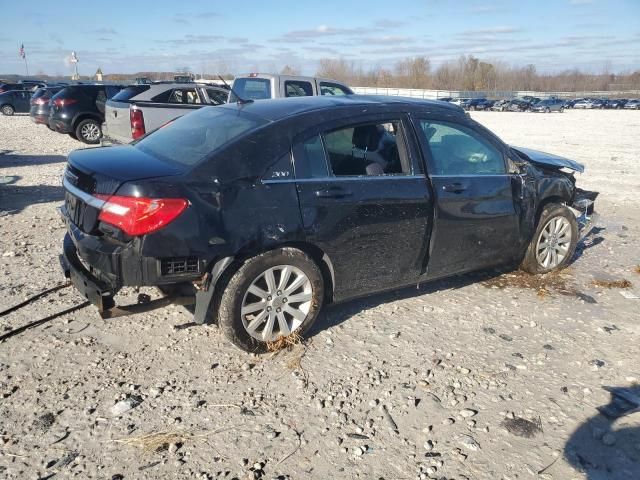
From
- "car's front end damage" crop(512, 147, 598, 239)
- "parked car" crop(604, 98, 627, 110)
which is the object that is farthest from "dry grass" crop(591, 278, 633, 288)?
"parked car" crop(604, 98, 627, 110)

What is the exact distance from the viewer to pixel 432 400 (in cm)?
330

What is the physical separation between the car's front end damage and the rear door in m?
1.71

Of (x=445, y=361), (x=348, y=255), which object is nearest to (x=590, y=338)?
(x=445, y=361)

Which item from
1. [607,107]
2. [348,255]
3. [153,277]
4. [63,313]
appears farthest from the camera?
[607,107]

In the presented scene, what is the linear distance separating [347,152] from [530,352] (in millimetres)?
2043

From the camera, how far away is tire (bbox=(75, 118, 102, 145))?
1505cm

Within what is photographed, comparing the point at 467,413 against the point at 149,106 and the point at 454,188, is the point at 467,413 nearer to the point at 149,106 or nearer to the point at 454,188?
the point at 454,188

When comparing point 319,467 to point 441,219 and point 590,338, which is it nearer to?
point 441,219

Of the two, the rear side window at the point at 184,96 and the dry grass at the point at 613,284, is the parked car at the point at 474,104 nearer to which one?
the rear side window at the point at 184,96

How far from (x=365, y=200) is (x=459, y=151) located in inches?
48.6

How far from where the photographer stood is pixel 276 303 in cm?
373

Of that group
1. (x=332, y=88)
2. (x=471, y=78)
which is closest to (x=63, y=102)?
(x=332, y=88)

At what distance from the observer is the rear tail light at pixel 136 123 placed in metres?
9.94

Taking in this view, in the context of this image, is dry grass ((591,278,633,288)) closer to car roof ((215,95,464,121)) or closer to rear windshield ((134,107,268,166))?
car roof ((215,95,464,121))
